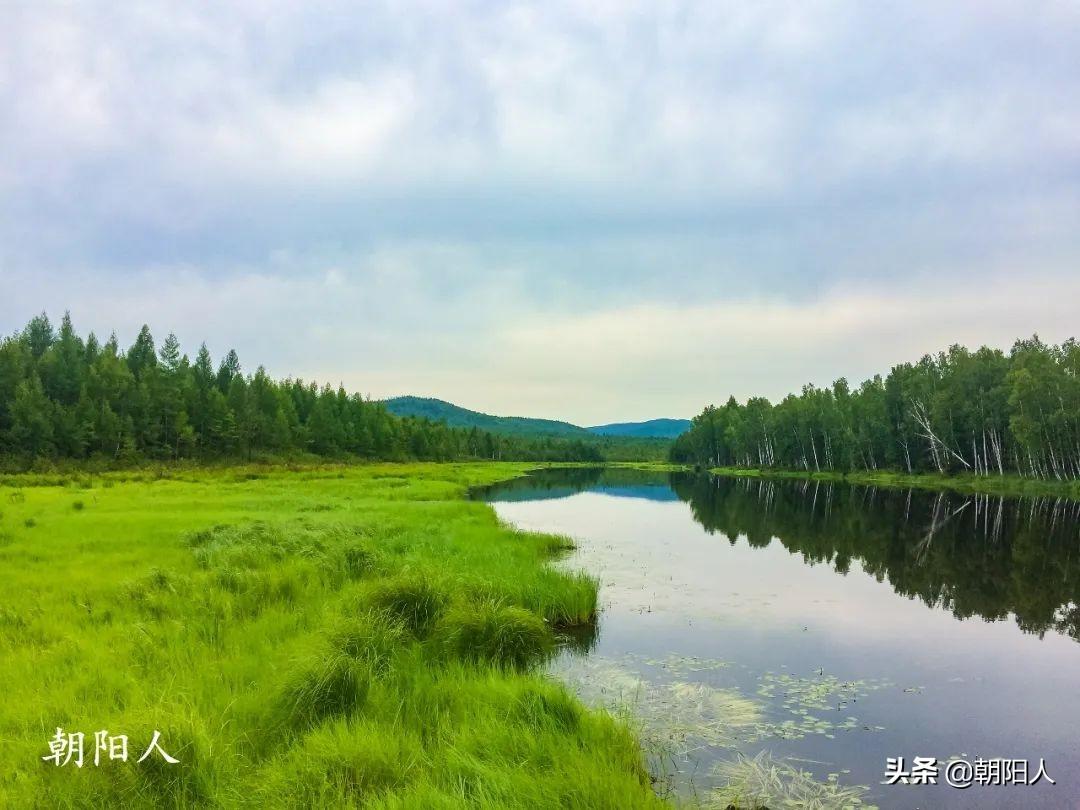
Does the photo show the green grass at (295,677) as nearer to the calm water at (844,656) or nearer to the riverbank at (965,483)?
the calm water at (844,656)

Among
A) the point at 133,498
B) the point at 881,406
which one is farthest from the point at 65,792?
the point at 881,406

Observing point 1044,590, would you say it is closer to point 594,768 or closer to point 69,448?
point 594,768

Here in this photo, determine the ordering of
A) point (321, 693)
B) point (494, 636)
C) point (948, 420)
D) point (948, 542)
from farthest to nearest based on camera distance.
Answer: point (948, 420), point (948, 542), point (494, 636), point (321, 693)

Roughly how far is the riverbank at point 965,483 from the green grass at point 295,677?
6162 centimetres

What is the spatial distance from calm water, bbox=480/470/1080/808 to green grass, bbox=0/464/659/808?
1.80 m

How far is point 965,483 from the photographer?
72062mm

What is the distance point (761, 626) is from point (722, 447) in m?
139

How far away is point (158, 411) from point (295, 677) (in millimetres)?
82556

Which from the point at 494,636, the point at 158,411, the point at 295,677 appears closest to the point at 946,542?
the point at 494,636

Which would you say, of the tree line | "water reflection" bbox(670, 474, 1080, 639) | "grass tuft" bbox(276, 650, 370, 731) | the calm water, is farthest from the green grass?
the tree line

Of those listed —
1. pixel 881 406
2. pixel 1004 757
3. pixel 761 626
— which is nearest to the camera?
pixel 1004 757

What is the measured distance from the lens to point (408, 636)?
11.1 meters

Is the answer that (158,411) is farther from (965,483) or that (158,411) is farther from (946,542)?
(965,483)

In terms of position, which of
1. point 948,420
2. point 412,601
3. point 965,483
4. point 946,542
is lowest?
point 946,542
